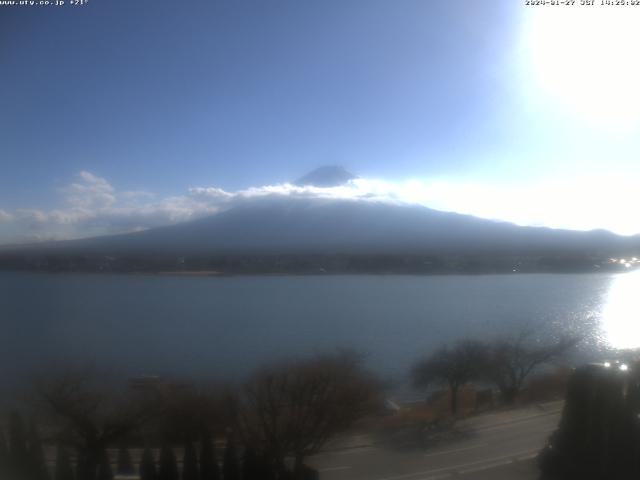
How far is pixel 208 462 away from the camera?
2.90 meters

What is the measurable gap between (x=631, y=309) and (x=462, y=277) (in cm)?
144

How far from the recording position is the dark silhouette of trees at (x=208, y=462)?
290 centimetres

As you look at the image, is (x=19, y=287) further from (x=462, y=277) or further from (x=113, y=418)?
(x=462, y=277)

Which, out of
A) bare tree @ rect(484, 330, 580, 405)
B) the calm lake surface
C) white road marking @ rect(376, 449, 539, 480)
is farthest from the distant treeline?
white road marking @ rect(376, 449, 539, 480)

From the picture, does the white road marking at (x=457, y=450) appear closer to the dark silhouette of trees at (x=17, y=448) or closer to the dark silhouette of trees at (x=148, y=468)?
the dark silhouette of trees at (x=148, y=468)

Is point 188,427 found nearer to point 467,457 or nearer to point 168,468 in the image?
point 168,468

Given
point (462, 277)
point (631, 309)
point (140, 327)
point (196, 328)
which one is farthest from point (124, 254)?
point (631, 309)

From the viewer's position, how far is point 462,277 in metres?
4.86

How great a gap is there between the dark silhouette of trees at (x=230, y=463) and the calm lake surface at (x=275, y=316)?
49 cm

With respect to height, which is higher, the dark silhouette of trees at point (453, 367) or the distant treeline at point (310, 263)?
the distant treeline at point (310, 263)

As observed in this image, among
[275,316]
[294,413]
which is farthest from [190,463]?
[275,316]

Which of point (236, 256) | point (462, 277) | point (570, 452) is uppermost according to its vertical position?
point (236, 256)

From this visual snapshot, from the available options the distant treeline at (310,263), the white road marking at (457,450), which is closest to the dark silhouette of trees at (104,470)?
the distant treeline at (310,263)

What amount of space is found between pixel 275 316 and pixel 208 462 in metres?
1.37
